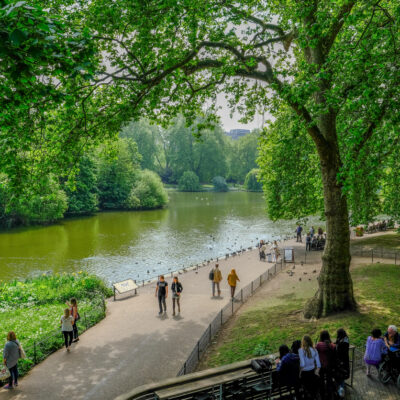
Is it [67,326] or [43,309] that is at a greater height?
[67,326]

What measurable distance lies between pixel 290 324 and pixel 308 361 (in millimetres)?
4975

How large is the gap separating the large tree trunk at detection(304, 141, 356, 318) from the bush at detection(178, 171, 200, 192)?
8027 cm

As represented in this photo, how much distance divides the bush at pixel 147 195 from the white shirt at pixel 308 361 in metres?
57.5

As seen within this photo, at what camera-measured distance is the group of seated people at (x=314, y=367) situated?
5.73m

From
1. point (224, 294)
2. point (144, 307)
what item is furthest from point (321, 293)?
point (144, 307)

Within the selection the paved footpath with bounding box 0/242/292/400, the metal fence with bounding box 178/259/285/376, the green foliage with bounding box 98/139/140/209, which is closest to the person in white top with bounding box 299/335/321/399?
the metal fence with bounding box 178/259/285/376

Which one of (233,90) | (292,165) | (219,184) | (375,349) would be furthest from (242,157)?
(375,349)

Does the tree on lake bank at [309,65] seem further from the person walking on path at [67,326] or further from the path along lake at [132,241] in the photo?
the path along lake at [132,241]

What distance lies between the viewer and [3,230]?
44.3m

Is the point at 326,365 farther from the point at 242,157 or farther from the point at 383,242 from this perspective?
the point at 242,157

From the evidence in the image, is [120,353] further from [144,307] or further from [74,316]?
[144,307]

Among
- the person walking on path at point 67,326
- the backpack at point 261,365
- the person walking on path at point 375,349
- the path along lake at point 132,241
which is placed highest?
the backpack at point 261,365

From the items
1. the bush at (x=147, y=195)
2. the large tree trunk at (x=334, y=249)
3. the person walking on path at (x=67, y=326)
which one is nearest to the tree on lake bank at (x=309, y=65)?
the large tree trunk at (x=334, y=249)

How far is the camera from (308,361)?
5.77 m
